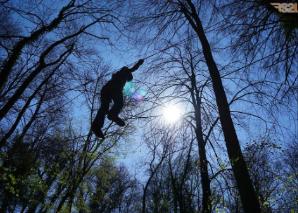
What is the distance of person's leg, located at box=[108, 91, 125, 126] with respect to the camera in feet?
17.4

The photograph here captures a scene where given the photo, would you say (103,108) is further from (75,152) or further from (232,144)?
(75,152)

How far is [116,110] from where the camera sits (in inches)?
211

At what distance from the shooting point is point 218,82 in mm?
5391

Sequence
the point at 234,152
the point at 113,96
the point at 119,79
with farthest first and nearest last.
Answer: the point at 113,96 → the point at 119,79 → the point at 234,152

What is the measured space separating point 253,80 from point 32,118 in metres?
11.4

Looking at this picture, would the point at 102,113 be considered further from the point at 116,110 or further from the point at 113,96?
the point at 113,96

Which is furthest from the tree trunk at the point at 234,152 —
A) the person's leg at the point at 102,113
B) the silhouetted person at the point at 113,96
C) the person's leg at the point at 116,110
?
the person's leg at the point at 102,113

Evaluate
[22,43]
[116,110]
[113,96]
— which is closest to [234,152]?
[116,110]

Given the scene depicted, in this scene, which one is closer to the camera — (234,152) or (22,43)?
(234,152)

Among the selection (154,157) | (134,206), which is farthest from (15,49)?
(134,206)

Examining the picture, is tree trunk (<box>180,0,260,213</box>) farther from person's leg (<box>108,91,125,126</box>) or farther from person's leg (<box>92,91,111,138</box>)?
person's leg (<box>92,91,111,138</box>)

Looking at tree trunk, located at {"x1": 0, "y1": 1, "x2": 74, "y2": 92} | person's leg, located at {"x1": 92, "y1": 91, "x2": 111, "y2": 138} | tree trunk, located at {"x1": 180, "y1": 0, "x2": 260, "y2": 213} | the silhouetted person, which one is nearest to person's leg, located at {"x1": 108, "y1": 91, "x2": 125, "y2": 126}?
the silhouetted person

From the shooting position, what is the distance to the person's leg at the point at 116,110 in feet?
17.4

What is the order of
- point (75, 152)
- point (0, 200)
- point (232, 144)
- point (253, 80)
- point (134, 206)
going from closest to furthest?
point (232, 144)
point (253, 80)
point (75, 152)
point (0, 200)
point (134, 206)
